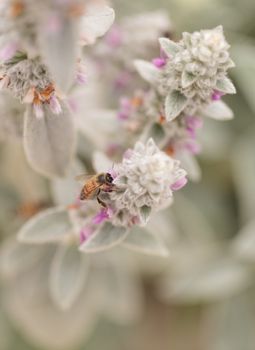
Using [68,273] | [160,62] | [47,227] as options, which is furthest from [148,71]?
[68,273]

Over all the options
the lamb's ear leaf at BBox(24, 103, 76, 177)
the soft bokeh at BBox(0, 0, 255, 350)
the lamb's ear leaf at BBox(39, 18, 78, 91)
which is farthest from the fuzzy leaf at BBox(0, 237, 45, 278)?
the lamb's ear leaf at BBox(39, 18, 78, 91)

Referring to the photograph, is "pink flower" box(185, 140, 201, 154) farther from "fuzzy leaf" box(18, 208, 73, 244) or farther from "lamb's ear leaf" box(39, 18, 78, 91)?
"lamb's ear leaf" box(39, 18, 78, 91)

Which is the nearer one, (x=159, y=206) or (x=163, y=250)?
(x=159, y=206)

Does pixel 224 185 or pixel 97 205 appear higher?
pixel 97 205

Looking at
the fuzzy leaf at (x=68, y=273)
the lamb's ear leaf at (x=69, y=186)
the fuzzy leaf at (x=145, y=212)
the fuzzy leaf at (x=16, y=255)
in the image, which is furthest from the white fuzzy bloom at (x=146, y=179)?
the fuzzy leaf at (x=16, y=255)

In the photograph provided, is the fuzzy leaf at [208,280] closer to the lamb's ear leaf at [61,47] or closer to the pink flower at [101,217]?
Result: the pink flower at [101,217]

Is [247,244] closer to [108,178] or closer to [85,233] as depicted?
[85,233]

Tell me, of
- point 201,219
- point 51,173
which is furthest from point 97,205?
point 201,219

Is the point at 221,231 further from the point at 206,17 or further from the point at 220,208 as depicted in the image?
the point at 206,17
